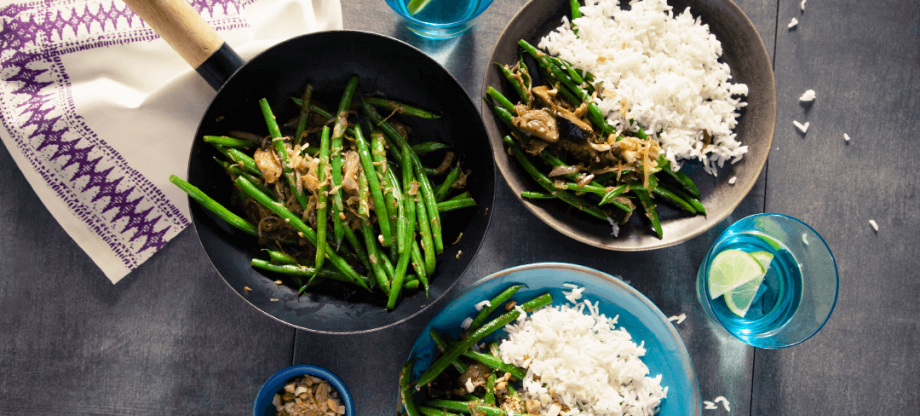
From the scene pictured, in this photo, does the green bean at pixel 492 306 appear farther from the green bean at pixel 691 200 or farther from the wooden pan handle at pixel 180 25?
the wooden pan handle at pixel 180 25

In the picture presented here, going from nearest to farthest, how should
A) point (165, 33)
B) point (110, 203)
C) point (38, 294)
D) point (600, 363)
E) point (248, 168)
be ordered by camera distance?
1. point (165, 33)
2. point (248, 168)
3. point (600, 363)
4. point (110, 203)
5. point (38, 294)

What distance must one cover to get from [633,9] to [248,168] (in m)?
1.32

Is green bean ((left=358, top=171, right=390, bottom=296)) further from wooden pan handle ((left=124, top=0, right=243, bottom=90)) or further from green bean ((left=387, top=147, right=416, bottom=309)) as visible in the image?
wooden pan handle ((left=124, top=0, right=243, bottom=90))

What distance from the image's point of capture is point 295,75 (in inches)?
57.4

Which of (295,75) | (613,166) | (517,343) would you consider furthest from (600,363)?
(295,75)

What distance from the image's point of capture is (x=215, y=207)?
4.48 ft

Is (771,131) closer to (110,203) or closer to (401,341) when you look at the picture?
(401,341)

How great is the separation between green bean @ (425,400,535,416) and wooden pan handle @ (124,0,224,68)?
3.97 feet

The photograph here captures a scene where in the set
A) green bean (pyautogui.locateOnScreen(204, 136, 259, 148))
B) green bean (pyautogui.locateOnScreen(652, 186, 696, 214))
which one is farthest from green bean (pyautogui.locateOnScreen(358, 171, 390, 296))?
green bean (pyautogui.locateOnScreen(652, 186, 696, 214))

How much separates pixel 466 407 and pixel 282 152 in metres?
0.93

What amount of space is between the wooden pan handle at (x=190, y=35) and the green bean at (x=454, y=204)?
2.30ft

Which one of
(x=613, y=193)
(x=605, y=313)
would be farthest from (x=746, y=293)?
(x=613, y=193)

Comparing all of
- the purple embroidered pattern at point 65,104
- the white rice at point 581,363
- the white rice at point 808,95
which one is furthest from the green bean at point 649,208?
the purple embroidered pattern at point 65,104

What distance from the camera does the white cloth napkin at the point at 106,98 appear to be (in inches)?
61.3
